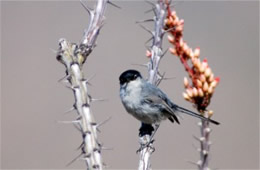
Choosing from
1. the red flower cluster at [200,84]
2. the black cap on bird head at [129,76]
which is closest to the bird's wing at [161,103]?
the black cap on bird head at [129,76]

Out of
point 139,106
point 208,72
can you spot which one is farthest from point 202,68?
point 139,106

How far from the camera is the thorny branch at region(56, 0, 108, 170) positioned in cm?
277

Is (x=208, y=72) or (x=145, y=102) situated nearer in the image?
(x=208, y=72)

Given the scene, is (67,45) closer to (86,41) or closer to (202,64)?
(86,41)

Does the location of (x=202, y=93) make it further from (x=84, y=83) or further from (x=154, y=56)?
(x=154, y=56)

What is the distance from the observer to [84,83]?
10.00 ft

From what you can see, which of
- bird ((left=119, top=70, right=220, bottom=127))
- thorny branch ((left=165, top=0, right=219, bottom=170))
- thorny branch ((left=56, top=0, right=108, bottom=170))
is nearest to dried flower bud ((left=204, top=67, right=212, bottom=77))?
thorny branch ((left=165, top=0, right=219, bottom=170))

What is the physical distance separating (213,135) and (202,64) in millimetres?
8296

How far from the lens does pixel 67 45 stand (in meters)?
3.25

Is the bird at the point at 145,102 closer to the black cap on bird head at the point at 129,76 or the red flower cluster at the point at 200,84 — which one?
the black cap on bird head at the point at 129,76

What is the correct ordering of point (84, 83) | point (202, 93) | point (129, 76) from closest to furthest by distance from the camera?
1. point (202, 93)
2. point (84, 83)
3. point (129, 76)

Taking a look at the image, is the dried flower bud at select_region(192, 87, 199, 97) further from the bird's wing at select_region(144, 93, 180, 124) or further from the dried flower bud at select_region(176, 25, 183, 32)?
the bird's wing at select_region(144, 93, 180, 124)

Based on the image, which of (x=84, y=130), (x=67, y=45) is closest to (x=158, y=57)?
(x=67, y=45)

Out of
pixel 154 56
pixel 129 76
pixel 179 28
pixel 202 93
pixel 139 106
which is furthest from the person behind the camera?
pixel 139 106
